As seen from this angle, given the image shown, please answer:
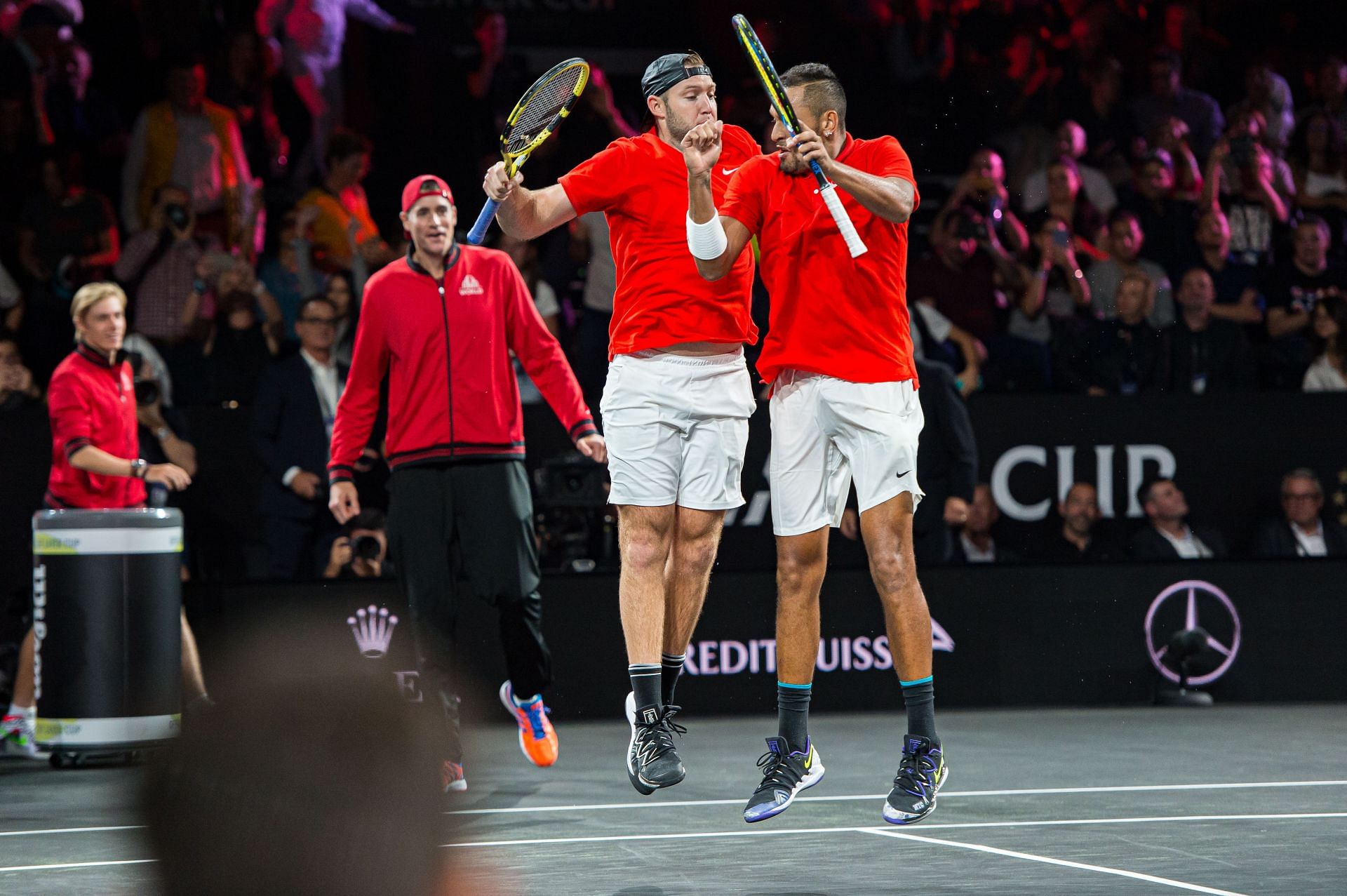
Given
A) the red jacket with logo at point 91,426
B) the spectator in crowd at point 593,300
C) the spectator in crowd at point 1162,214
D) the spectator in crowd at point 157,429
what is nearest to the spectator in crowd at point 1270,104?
the spectator in crowd at point 1162,214

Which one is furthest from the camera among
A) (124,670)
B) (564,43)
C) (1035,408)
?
(564,43)

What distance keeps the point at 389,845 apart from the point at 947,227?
9945mm

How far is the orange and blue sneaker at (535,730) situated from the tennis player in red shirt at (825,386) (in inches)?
74.2

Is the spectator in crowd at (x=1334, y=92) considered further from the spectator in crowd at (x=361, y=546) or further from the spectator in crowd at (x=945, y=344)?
the spectator in crowd at (x=361, y=546)

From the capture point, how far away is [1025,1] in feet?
44.3

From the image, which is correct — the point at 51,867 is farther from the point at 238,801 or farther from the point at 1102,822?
the point at 238,801

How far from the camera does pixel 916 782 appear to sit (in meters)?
5.23

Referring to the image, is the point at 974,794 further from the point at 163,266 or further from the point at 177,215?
the point at 177,215

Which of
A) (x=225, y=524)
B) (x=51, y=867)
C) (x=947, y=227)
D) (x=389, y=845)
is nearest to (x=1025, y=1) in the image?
(x=947, y=227)

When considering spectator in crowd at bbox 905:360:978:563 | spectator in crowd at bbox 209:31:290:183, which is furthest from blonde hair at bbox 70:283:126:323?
spectator in crowd at bbox 905:360:978:563

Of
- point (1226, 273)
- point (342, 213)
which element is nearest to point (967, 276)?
point (1226, 273)

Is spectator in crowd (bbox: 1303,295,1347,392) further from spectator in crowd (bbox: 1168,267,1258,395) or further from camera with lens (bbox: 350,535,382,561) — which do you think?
camera with lens (bbox: 350,535,382,561)

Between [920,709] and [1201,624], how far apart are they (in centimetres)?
487

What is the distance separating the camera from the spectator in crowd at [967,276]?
35.5 ft
